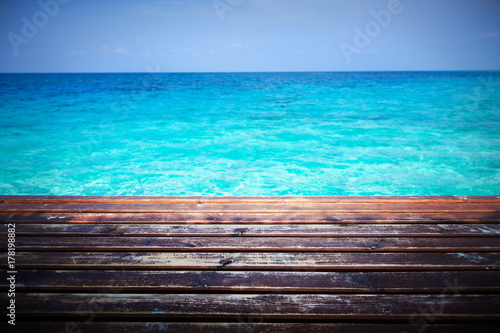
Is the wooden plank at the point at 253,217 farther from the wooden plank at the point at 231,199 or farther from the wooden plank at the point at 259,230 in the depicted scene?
the wooden plank at the point at 231,199

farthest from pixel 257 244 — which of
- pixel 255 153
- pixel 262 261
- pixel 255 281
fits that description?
pixel 255 153

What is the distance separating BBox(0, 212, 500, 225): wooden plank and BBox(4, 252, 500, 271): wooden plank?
1.22 ft

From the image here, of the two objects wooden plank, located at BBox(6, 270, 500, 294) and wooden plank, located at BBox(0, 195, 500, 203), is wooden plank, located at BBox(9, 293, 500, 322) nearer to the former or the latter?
wooden plank, located at BBox(6, 270, 500, 294)

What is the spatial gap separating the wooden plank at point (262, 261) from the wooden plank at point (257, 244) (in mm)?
40

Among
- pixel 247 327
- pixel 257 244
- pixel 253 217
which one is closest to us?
pixel 247 327

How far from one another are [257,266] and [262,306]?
0.27m

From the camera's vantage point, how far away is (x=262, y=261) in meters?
1.55

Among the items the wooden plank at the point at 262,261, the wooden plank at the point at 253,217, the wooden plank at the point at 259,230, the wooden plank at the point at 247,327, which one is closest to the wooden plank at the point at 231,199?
the wooden plank at the point at 253,217

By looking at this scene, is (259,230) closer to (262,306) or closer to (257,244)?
(257,244)

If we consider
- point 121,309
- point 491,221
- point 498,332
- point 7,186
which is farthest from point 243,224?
point 7,186

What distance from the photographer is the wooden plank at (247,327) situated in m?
1.13

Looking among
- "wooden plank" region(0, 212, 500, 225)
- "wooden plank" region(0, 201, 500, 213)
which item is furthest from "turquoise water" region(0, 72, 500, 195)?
"wooden plank" region(0, 212, 500, 225)

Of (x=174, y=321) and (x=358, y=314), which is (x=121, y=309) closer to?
(x=174, y=321)

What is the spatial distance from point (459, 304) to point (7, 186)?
7393mm
